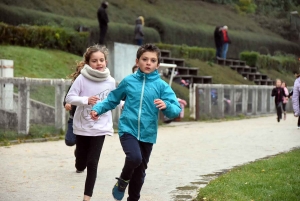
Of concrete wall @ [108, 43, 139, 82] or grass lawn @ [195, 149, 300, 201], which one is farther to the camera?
concrete wall @ [108, 43, 139, 82]

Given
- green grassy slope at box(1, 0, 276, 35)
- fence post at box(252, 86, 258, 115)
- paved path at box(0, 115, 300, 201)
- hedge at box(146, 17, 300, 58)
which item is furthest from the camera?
hedge at box(146, 17, 300, 58)

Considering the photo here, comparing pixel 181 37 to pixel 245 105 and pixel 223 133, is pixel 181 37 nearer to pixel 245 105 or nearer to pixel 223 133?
pixel 245 105

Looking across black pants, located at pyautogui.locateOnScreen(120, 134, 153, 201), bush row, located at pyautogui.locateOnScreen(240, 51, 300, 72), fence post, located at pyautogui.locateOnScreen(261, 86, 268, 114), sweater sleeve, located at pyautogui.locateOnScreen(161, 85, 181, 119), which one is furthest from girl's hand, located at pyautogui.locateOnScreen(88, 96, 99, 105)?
bush row, located at pyautogui.locateOnScreen(240, 51, 300, 72)

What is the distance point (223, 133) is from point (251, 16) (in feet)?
113

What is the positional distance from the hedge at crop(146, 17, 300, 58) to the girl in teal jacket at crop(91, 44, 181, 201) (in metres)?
29.3

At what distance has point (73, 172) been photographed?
11.4 metres

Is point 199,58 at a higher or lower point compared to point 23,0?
lower

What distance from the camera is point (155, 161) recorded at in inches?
510

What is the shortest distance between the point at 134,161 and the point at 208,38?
34747mm

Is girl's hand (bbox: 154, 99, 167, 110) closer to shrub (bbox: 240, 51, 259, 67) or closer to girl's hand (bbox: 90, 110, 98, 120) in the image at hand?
girl's hand (bbox: 90, 110, 98, 120)

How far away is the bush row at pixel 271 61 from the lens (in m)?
42.8

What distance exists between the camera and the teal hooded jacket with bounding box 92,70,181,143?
26.7ft

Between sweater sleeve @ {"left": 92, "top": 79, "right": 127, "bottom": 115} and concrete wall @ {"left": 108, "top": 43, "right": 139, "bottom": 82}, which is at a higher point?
sweater sleeve @ {"left": 92, "top": 79, "right": 127, "bottom": 115}

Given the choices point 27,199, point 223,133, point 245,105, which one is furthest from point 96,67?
point 245,105
